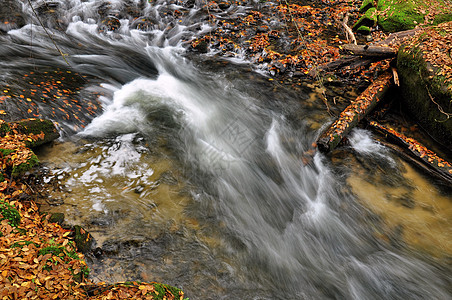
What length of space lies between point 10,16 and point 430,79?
14.3 metres

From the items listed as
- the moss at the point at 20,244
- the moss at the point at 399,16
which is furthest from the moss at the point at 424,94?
the moss at the point at 20,244

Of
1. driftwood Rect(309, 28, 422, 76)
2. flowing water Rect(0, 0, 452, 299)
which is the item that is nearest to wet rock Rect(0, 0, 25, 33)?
flowing water Rect(0, 0, 452, 299)

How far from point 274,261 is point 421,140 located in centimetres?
531

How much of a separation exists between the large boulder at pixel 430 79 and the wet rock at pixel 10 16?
13.2m

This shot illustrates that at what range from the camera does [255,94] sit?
9.36 metres

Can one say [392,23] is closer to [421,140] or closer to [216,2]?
[421,140]

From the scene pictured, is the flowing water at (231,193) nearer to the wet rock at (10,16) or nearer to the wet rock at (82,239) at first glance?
the wet rock at (82,239)

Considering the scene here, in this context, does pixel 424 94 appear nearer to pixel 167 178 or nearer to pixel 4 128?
pixel 167 178

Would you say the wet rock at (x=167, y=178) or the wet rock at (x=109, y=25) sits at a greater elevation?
the wet rock at (x=109, y=25)

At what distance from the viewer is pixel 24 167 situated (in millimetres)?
4832

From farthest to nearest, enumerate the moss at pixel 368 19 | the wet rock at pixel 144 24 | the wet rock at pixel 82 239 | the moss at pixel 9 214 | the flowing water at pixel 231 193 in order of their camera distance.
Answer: the wet rock at pixel 144 24, the moss at pixel 368 19, the flowing water at pixel 231 193, the wet rock at pixel 82 239, the moss at pixel 9 214

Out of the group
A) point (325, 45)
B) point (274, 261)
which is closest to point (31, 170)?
point (274, 261)

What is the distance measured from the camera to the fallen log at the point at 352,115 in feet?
22.8

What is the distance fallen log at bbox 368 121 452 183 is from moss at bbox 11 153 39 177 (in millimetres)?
8041
